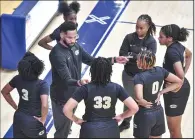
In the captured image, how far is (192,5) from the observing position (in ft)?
32.4

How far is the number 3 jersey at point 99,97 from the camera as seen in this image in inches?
171

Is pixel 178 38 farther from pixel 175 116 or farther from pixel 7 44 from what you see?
pixel 7 44

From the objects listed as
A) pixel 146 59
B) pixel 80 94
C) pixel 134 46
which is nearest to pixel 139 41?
pixel 134 46

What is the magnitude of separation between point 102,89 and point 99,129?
432 millimetres

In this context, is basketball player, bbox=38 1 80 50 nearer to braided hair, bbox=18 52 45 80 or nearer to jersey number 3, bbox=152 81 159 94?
braided hair, bbox=18 52 45 80

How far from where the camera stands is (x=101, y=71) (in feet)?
14.2

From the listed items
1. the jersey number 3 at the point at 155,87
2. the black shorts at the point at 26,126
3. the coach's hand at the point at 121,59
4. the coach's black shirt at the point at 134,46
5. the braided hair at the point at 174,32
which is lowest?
the black shorts at the point at 26,126

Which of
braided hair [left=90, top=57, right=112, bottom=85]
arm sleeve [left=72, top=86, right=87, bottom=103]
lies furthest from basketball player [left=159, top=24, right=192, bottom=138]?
arm sleeve [left=72, top=86, right=87, bottom=103]

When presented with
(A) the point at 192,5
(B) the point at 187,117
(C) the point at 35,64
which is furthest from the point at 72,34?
(A) the point at 192,5

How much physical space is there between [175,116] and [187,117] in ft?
3.83

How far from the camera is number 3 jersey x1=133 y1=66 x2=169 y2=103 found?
4789 mm

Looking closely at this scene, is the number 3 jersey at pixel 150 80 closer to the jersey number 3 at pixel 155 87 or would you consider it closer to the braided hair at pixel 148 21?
the jersey number 3 at pixel 155 87

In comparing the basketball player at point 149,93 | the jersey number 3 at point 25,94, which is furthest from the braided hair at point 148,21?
the jersey number 3 at point 25,94

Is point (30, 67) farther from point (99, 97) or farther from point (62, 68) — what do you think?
point (99, 97)
